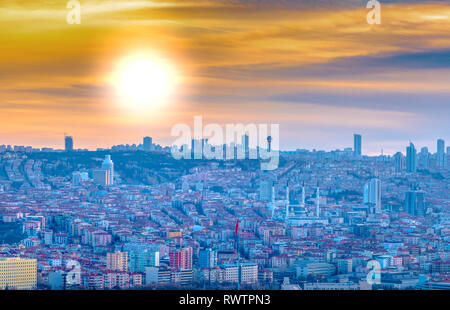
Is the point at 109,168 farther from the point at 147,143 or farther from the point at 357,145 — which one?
the point at 357,145

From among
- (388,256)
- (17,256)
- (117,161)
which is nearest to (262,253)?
(388,256)

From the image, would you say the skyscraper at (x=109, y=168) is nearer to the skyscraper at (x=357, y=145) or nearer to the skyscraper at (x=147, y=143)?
the skyscraper at (x=147, y=143)

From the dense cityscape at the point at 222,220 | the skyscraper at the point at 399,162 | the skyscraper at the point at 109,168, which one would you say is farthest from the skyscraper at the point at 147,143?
the skyscraper at the point at 399,162

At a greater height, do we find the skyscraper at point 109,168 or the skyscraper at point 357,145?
the skyscraper at point 357,145

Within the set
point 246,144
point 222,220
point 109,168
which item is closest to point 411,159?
point 246,144

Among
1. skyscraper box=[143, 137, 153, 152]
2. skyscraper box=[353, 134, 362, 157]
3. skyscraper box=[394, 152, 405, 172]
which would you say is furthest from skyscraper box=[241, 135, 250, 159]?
skyscraper box=[394, 152, 405, 172]

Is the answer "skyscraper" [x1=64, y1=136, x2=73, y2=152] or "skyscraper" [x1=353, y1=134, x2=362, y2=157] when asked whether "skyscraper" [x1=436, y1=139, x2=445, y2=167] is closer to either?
"skyscraper" [x1=353, y1=134, x2=362, y2=157]
